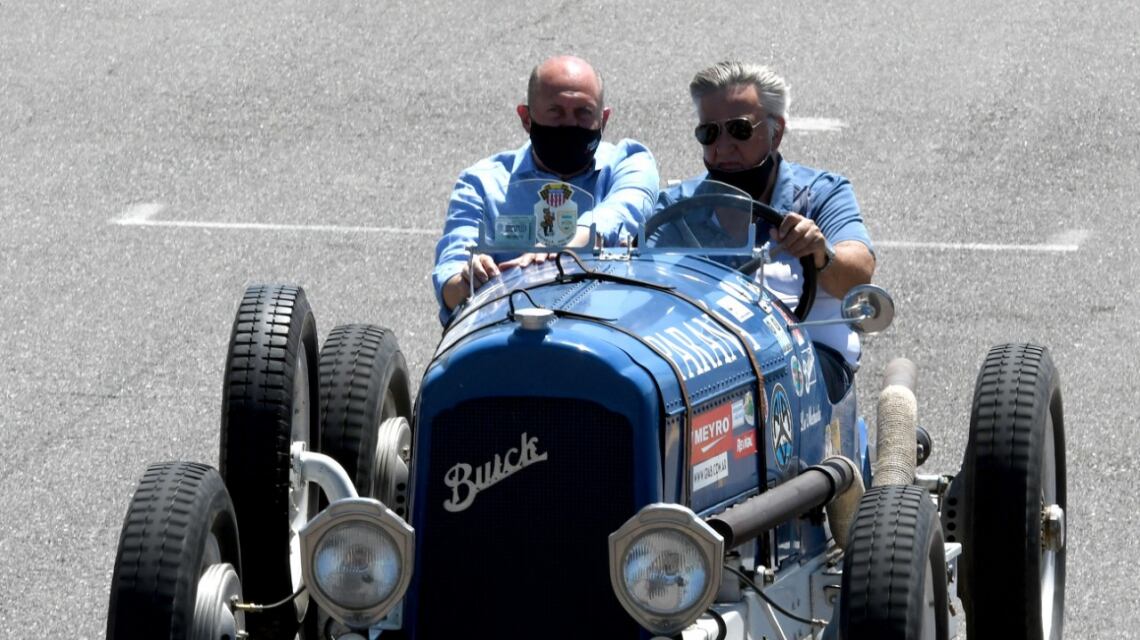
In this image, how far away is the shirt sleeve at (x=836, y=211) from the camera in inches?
242

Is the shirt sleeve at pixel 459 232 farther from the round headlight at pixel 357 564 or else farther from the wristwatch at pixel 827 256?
the round headlight at pixel 357 564

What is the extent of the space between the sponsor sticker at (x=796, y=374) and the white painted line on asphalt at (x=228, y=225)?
5154mm

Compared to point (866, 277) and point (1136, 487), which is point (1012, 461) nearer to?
point (866, 277)

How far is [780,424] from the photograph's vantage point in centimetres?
529

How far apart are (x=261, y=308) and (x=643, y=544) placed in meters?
1.80

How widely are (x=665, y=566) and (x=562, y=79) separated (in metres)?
2.51

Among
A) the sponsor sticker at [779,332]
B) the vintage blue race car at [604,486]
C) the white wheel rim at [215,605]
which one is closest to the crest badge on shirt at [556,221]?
the vintage blue race car at [604,486]

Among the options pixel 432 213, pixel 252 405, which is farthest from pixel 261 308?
pixel 432 213

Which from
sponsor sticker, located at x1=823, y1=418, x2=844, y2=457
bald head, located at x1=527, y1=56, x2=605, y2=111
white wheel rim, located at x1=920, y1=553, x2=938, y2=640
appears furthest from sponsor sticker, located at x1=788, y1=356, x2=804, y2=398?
bald head, located at x1=527, y1=56, x2=605, y2=111

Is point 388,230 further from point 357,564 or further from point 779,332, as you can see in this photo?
point 357,564

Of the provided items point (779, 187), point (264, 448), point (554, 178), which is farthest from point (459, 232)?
point (264, 448)

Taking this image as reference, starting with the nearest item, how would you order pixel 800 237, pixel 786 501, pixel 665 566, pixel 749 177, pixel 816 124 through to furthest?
pixel 665 566
pixel 786 501
pixel 800 237
pixel 749 177
pixel 816 124

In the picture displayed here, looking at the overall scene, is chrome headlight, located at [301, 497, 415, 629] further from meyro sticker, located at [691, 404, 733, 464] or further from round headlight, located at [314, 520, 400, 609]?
meyro sticker, located at [691, 404, 733, 464]

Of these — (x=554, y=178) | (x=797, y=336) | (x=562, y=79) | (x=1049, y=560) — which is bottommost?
(x=1049, y=560)
